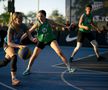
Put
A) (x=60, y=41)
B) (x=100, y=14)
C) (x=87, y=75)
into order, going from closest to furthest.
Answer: (x=87, y=75) → (x=60, y=41) → (x=100, y=14)

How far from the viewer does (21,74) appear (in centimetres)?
992

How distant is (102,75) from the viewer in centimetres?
978

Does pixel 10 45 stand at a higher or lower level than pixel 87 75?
higher

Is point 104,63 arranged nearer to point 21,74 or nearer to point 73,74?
point 73,74

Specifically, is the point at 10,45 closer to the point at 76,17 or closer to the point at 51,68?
the point at 51,68

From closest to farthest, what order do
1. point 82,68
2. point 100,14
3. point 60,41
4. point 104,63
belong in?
point 82,68
point 104,63
point 60,41
point 100,14

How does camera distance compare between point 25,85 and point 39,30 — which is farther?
point 39,30

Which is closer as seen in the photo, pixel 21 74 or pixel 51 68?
pixel 21 74

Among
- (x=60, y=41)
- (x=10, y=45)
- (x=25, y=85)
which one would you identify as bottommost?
(x=60, y=41)

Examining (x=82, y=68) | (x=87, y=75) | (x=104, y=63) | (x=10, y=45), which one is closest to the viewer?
(x=10, y=45)

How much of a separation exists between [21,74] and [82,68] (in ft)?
6.87

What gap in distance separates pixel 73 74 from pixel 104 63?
105 inches

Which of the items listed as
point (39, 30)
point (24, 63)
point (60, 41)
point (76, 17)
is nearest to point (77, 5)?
point (76, 17)

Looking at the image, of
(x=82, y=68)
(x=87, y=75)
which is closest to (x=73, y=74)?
(x=87, y=75)
